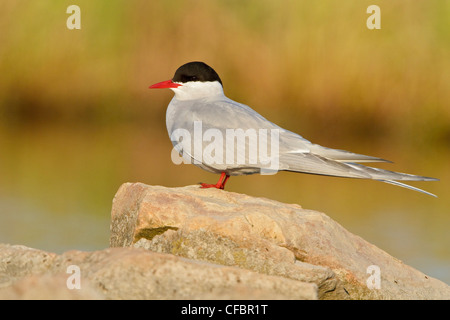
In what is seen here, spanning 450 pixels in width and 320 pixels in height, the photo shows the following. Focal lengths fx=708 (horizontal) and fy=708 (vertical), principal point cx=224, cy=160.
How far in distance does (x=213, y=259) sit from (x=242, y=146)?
38.4 inches

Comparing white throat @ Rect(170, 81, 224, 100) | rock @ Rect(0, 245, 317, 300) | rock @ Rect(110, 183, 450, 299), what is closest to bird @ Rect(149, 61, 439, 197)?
white throat @ Rect(170, 81, 224, 100)

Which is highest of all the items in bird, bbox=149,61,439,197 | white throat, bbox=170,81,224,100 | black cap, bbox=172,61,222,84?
black cap, bbox=172,61,222,84

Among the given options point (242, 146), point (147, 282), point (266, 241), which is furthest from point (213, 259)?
point (242, 146)

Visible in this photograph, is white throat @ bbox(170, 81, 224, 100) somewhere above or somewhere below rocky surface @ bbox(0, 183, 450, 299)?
above

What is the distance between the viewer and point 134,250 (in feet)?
9.53

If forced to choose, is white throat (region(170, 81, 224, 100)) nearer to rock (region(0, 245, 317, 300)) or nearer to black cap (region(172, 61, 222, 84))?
black cap (region(172, 61, 222, 84))

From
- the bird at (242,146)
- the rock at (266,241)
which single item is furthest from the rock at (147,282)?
the bird at (242,146)

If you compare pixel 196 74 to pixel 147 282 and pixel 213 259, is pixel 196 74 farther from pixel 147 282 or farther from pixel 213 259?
pixel 147 282

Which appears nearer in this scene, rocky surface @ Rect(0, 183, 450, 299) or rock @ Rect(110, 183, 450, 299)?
rocky surface @ Rect(0, 183, 450, 299)

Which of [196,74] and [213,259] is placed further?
[196,74]

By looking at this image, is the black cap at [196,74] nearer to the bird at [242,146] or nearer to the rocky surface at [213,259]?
the bird at [242,146]

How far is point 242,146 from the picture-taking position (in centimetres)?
422

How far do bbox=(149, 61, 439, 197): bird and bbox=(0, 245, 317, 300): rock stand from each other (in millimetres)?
1312

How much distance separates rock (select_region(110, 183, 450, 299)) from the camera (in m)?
3.43
